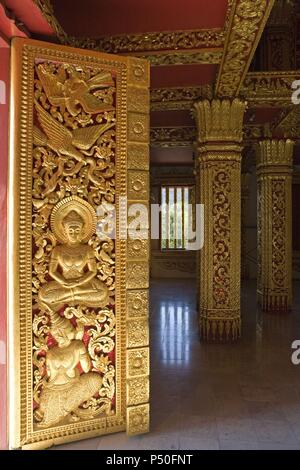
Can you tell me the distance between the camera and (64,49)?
2279 millimetres

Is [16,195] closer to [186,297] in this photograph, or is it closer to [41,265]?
[41,265]

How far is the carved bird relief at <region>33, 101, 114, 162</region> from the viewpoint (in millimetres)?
2238

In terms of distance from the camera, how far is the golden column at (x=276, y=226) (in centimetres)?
656

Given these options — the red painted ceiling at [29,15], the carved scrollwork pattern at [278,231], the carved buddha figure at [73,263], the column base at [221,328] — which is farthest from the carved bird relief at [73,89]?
the carved scrollwork pattern at [278,231]

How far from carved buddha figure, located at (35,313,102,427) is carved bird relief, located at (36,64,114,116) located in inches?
45.7

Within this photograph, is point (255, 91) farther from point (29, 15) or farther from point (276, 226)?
point (29, 15)

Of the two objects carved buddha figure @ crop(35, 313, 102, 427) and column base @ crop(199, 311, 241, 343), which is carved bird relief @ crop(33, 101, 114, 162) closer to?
carved buddha figure @ crop(35, 313, 102, 427)

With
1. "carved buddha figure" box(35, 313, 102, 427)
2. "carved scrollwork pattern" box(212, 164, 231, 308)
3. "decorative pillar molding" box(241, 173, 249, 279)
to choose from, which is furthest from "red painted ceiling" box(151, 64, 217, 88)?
"decorative pillar molding" box(241, 173, 249, 279)

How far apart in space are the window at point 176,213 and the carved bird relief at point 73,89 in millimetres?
8058

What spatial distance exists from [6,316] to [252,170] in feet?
28.8

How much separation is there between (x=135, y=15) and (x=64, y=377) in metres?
2.54

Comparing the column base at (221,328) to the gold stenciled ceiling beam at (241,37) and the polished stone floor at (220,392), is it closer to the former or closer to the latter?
the polished stone floor at (220,392)

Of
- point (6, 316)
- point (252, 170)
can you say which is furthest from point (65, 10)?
point (252, 170)

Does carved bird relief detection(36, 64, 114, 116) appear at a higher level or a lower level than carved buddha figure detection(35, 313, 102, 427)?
higher
